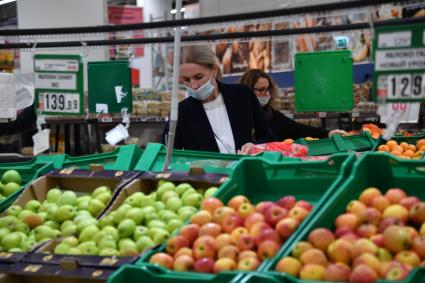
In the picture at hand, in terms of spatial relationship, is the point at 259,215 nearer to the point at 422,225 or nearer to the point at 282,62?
the point at 422,225

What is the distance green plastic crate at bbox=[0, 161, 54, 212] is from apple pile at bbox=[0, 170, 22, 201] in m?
0.04

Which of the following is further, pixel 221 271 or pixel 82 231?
pixel 82 231

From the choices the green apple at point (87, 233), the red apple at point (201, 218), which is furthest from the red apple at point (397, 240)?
the green apple at point (87, 233)

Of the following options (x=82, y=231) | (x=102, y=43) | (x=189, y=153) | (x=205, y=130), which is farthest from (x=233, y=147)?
(x=82, y=231)

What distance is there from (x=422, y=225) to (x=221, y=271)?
2.23 feet

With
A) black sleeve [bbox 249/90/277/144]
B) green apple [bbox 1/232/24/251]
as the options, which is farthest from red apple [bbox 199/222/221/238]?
black sleeve [bbox 249/90/277/144]

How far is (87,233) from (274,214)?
0.77 m

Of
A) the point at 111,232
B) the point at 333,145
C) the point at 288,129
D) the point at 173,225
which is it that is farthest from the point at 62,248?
the point at 288,129

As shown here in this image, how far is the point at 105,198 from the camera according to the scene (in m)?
2.86

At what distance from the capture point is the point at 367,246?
1939mm

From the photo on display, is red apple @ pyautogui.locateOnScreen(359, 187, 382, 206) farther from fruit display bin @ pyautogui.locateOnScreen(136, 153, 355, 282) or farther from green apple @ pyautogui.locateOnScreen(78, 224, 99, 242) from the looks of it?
green apple @ pyautogui.locateOnScreen(78, 224, 99, 242)

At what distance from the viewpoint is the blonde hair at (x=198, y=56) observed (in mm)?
3895

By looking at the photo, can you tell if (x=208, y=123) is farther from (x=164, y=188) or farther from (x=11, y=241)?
(x=11, y=241)

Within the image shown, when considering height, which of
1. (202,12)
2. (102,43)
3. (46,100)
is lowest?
(46,100)
